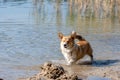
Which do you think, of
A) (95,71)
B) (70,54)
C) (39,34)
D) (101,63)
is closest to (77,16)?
(39,34)

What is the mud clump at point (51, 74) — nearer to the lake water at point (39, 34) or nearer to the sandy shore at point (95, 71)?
the sandy shore at point (95, 71)

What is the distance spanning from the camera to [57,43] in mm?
11039

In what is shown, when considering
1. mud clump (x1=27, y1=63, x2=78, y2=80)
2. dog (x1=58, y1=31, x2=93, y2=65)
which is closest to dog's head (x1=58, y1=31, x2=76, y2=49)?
dog (x1=58, y1=31, x2=93, y2=65)

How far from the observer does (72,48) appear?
894 cm

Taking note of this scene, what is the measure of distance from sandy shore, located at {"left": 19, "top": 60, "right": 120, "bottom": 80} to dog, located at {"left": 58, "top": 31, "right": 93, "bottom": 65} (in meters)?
0.21

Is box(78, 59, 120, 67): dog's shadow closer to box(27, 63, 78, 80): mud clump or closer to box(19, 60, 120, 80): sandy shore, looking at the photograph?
box(19, 60, 120, 80): sandy shore

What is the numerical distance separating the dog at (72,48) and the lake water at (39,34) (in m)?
0.52

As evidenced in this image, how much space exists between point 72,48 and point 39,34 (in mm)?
3507

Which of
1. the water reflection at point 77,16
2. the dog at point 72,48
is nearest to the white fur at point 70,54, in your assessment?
the dog at point 72,48

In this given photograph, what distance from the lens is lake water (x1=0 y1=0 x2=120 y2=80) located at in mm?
9117

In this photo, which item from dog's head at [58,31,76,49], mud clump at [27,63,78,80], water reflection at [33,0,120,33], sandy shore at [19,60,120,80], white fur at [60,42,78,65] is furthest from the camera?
water reflection at [33,0,120,33]

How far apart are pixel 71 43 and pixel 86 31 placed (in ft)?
14.0

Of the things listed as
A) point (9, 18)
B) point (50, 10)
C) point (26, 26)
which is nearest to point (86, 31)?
point (26, 26)

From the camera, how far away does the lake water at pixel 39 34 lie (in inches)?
359
